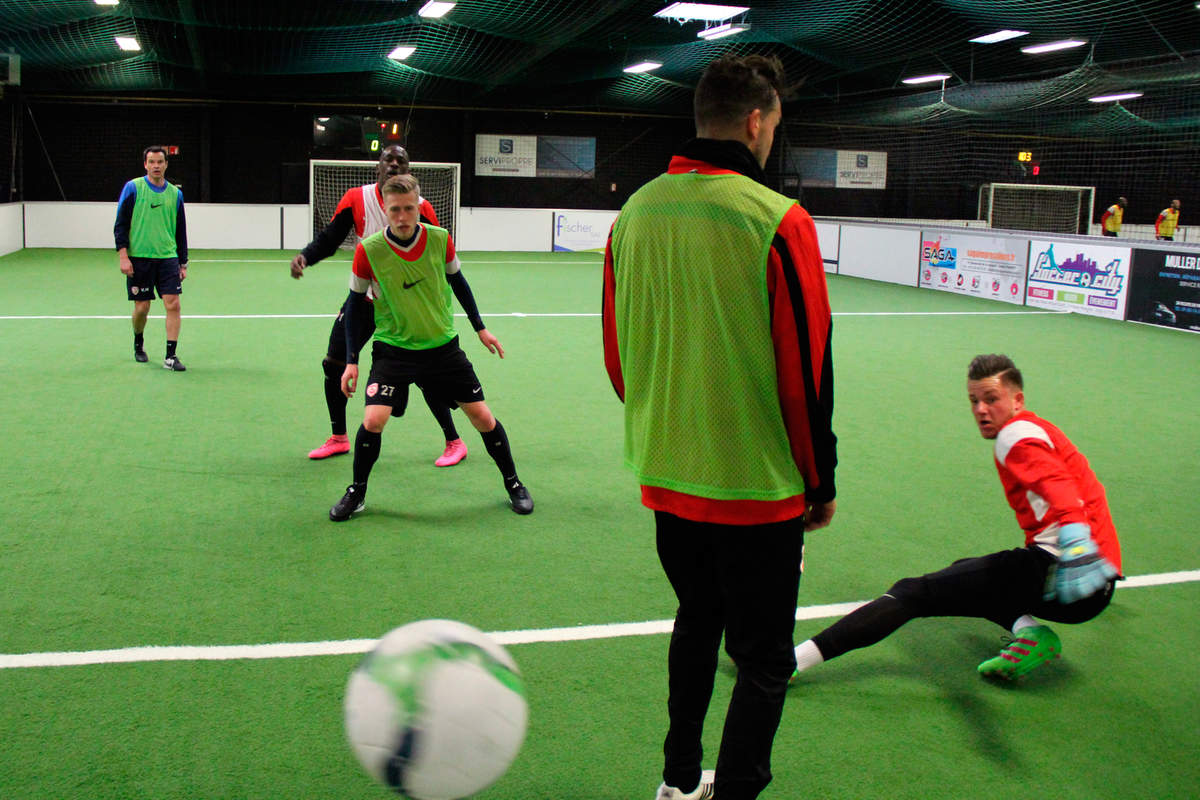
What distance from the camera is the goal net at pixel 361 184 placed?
82.2 ft

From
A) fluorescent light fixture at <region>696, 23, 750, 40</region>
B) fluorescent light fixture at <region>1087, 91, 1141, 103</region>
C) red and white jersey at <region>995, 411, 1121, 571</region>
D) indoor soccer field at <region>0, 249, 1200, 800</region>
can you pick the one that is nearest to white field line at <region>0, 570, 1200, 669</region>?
indoor soccer field at <region>0, 249, 1200, 800</region>

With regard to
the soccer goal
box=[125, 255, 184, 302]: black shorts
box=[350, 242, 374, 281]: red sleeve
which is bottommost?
box=[125, 255, 184, 302]: black shorts

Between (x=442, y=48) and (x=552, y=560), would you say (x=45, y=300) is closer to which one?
(x=442, y=48)

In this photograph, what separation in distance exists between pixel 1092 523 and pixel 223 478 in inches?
170

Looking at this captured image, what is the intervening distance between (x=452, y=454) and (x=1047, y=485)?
3710 mm

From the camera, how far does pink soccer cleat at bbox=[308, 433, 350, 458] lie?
6305 mm

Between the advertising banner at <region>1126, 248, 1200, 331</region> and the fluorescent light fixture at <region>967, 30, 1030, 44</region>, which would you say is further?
the fluorescent light fixture at <region>967, 30, 1030, 44</region>

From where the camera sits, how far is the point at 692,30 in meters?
17.5

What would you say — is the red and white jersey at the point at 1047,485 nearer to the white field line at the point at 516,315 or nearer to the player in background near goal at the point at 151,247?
the player in background near goal at the point at 151,247

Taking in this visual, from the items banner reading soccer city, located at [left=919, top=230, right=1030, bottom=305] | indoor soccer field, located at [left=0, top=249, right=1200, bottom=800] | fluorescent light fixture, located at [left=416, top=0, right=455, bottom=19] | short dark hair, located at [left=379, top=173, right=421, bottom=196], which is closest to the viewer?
indoor soccer field, located at [left=0, top=249, right=1200, bottom=800]

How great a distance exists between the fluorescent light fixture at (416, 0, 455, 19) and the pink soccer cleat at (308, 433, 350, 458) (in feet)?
33.2

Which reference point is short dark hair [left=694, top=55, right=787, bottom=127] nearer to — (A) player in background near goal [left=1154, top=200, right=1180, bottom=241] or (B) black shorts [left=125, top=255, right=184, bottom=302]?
(B) black shorts [left=125, top=255, right=184, bottom=302]

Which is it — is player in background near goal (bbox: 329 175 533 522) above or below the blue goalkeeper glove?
above

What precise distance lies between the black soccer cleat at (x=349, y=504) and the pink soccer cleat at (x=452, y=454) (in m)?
1.02
